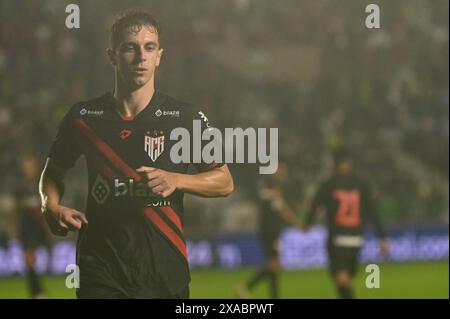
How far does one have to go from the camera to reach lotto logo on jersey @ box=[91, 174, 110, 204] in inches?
241

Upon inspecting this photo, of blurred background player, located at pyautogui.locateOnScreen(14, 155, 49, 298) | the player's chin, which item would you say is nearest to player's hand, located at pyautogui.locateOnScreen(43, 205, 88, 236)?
the player's chin

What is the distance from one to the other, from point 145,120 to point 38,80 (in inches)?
215

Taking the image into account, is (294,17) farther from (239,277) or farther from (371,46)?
(239,277)

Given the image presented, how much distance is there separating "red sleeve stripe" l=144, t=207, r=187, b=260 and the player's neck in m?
0.80

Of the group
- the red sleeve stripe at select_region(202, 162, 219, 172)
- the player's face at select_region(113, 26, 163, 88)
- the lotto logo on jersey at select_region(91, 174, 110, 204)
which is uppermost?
the player's face at select_region(113, 26, 163, 88)

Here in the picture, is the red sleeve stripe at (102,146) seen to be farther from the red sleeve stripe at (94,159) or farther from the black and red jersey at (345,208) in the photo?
the black and red jersey at (345,208)

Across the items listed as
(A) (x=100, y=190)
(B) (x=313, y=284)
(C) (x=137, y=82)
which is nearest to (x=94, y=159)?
(A) (x=100, y=190)

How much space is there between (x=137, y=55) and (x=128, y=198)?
102cm

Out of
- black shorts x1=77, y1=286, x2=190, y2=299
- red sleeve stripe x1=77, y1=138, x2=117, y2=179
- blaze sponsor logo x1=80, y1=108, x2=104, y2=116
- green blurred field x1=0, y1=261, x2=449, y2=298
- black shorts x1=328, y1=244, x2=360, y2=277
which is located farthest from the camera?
green blurred field x1=0, y1=261, x2=449, y2=298

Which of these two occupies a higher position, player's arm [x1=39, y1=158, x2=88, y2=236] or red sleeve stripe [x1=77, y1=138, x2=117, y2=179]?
red sleeve stripe [x1=77, y1=138, x2=117, y2=179]

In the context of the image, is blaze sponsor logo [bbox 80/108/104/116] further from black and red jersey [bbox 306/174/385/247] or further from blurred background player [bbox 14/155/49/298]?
blurred background player [bbox 14/155/49/298]

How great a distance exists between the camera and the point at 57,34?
1106 cm

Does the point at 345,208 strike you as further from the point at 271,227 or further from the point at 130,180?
the point at 130,180
